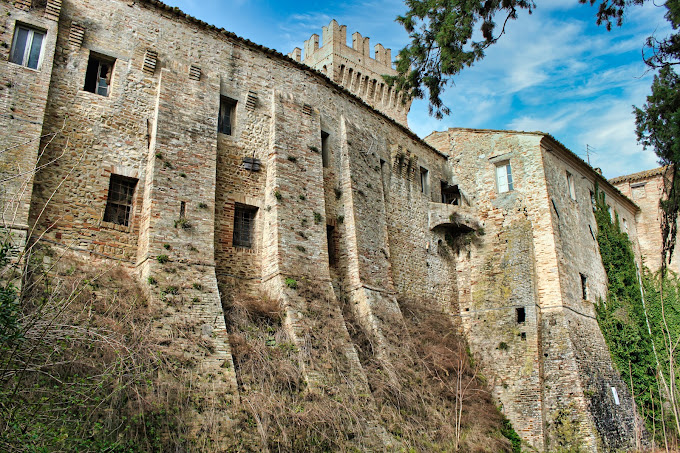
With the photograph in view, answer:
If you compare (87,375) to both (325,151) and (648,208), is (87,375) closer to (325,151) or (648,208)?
(325,151)

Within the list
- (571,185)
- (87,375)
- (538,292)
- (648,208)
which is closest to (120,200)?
(87,375)

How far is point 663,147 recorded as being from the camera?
33.9ft

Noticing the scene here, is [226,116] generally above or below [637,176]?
below

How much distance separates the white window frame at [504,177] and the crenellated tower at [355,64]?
11383 mm

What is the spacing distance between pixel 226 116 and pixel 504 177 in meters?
11.0

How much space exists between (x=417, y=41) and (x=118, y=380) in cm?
749

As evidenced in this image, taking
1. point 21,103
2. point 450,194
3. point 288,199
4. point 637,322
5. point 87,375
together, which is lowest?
point 87,375

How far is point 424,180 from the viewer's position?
20781 millimetres

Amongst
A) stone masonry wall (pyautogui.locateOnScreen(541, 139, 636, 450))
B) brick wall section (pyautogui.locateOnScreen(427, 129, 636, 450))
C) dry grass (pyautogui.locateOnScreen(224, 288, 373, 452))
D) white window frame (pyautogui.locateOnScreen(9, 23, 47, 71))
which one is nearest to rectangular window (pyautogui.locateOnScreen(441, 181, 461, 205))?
brick wall section (pyautogui.locateOnScreen(427, 129, 636, 450))

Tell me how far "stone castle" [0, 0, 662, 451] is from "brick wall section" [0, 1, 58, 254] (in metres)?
0.03

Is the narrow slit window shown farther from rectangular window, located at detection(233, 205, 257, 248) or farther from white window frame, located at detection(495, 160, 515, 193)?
white window frame, located at detection(495, 160, 515, 193)

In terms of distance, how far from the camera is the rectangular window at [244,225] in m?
13.7

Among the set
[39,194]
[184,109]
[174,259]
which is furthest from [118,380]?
[184,109]

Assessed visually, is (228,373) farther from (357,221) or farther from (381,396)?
(357,221)
